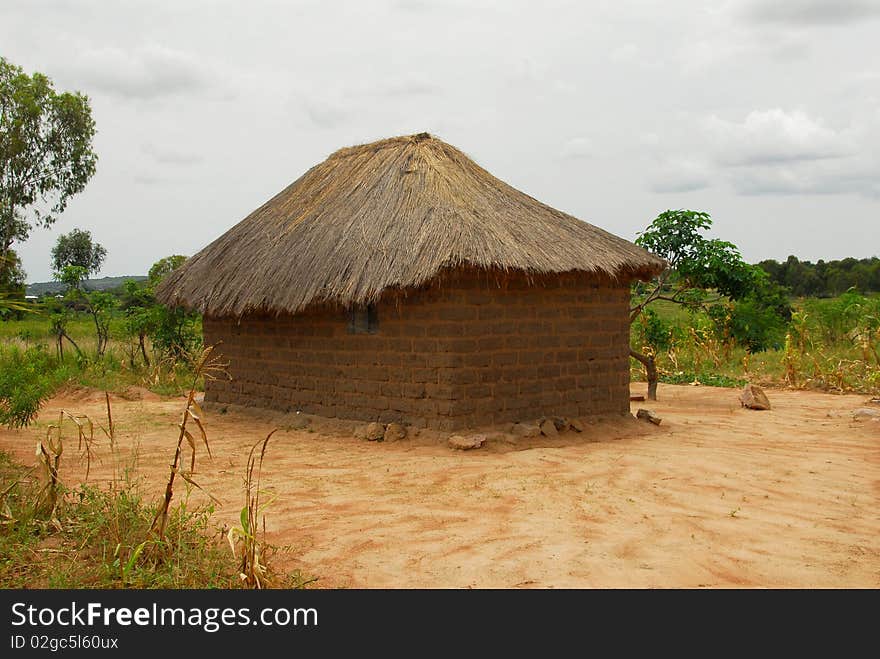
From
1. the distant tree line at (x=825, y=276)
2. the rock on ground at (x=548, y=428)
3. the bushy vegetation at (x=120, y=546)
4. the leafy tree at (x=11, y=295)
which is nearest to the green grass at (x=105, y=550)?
the bushy vegetation at (x=120, y=546)

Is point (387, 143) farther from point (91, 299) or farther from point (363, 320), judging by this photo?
point (91, 299)

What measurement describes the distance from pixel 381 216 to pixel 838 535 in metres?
5.34

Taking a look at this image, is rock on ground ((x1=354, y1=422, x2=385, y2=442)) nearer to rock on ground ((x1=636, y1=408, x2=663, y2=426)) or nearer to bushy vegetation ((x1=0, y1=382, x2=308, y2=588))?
rock on ground ((x1=636, y1=408, x2=663, y2=426))

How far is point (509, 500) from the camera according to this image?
564cm

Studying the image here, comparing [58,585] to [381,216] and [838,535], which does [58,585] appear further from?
[381,216]

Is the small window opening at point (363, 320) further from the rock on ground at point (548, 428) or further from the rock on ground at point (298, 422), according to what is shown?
the rock on ground at point (548, 428)

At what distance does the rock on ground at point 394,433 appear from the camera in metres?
7.94

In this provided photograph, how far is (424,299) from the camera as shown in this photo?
7879 mm

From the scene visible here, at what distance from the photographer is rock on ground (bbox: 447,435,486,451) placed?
293 inches

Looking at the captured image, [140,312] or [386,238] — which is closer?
[386,238]

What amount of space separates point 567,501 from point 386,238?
363 cm

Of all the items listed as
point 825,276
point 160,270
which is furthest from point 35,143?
point 825,276

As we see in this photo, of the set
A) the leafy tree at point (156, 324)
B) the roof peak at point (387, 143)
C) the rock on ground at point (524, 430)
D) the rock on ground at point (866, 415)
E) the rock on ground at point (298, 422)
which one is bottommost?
the rock on ground at point (298, 422)

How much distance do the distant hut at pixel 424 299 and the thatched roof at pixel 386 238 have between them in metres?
0.02
